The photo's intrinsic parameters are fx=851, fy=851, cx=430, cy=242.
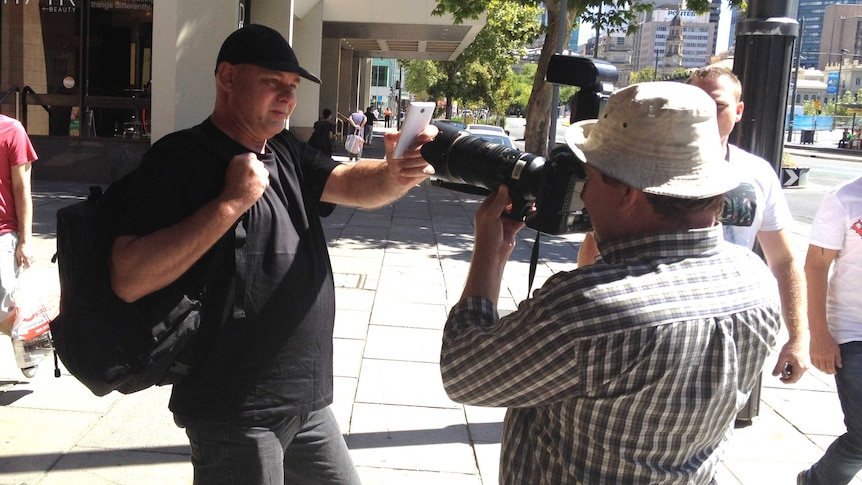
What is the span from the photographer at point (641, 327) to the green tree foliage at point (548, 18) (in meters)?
15.4

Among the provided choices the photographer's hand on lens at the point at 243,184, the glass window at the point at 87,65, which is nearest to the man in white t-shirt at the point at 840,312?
the photographer's hand on lens at the point at 243,184

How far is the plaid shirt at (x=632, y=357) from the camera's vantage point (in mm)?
1559

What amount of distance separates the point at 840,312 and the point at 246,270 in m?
2.34

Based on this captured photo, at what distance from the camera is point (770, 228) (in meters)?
3.49

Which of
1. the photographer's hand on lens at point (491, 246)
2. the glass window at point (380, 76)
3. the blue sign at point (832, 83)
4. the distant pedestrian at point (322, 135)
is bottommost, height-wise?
the distant pedestrian at point (322, 135)

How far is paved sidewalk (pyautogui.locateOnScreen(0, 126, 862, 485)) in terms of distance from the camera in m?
3.98

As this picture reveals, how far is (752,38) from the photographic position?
4270 millimetres

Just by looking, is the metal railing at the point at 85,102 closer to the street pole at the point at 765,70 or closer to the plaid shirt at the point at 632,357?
the street pole at the point at 765,70

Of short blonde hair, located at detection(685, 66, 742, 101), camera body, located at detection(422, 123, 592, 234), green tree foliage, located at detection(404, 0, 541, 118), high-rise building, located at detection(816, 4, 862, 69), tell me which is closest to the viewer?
camera body, located at detection(422, 123, 592, 234)

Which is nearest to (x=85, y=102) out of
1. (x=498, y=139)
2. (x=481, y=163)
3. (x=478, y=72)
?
(x=498, y=139)

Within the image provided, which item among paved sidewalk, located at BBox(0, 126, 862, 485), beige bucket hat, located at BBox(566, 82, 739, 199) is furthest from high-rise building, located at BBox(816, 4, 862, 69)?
beige bucket hat, located at BBox(566, 82, 739, 199)

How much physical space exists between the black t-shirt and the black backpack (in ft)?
0.27

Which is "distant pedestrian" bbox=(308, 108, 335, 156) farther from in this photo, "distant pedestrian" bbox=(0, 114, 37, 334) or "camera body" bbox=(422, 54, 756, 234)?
"camera body" bbox=(422, 54, 756, 234)

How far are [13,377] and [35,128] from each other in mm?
10135
